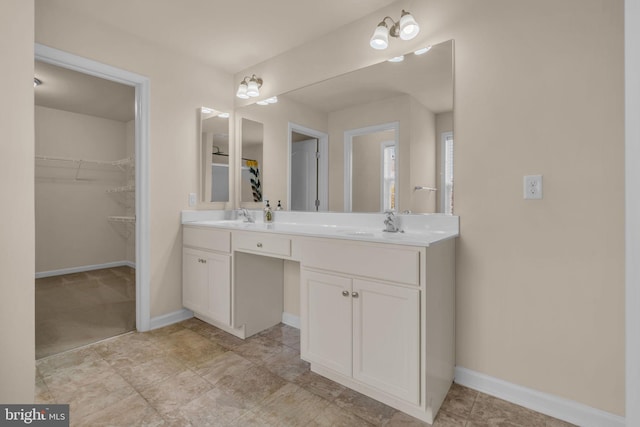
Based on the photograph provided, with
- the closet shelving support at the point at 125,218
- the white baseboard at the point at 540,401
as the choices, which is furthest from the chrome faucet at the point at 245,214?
the white baseboard at the point at 540,401

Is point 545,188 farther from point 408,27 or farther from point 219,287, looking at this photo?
point 219,287

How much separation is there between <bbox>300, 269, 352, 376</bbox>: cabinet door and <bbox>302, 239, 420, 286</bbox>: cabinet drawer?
0.25ft

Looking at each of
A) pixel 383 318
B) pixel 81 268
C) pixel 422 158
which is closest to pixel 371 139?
pixel 422 158

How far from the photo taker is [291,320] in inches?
101

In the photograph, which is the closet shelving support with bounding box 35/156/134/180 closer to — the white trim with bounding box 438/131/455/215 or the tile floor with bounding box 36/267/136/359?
the tile floor with bounding box 36/267/136/359

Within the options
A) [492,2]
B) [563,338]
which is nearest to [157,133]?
[492,2]

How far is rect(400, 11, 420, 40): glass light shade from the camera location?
5.71 feet

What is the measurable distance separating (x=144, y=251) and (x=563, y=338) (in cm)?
275

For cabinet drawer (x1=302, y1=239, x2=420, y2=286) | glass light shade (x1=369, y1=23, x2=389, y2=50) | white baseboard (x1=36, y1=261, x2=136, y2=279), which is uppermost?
glass light shade (x1=369, y1=23, x2=389, y2=50)

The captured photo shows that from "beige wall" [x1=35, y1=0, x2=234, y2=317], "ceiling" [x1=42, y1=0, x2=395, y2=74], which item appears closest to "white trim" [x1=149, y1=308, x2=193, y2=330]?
"beige wall" [x1=35, y1=0, x2=234, y2=317]

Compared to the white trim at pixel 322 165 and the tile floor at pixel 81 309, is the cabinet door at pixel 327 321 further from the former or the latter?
the tile floor at pixel 81 309

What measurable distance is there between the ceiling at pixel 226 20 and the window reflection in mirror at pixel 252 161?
64cm

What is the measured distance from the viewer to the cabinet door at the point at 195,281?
8.14 feet

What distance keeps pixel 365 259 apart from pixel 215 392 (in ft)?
3.58
